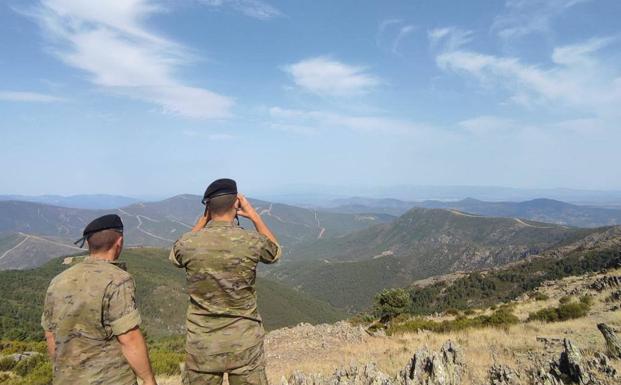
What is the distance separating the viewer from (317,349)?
17.6 meters

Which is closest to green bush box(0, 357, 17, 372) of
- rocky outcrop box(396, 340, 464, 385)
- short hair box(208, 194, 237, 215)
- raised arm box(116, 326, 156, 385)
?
raised arm box(116, 326, 156, 385)

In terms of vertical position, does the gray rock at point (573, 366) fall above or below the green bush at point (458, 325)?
above

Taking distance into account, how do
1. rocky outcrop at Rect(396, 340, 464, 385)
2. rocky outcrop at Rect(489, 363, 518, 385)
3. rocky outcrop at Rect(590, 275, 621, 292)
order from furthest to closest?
rocky outcrop at Rect(590, 275, 621, 292) < rocky outcrop at Rect(396, 340, 464, 385) < rocky outcrop at Rect(489, 363, 518, 385)

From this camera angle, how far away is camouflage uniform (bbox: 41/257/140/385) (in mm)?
4277

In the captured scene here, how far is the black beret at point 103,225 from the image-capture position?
4430 mm

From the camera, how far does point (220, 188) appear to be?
4922mm

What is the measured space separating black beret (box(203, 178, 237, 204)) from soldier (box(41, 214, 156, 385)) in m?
1.30

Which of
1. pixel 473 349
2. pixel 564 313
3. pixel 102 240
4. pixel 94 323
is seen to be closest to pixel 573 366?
pixel 473 349

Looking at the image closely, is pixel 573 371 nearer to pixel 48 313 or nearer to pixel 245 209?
pixel 245 209

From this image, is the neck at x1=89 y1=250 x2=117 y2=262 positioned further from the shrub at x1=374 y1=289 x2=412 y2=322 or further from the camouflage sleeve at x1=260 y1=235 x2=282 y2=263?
the shrub at x1=374 y1=289 x2=412 y2=322

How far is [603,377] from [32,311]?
124m

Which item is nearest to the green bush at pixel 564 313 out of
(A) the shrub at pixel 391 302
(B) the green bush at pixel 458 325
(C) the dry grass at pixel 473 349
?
(C) the dry grass at pixel 473 349

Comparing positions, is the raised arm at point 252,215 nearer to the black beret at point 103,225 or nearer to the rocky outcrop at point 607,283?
the black beret at point 103,225

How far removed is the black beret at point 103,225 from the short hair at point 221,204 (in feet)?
3.57
